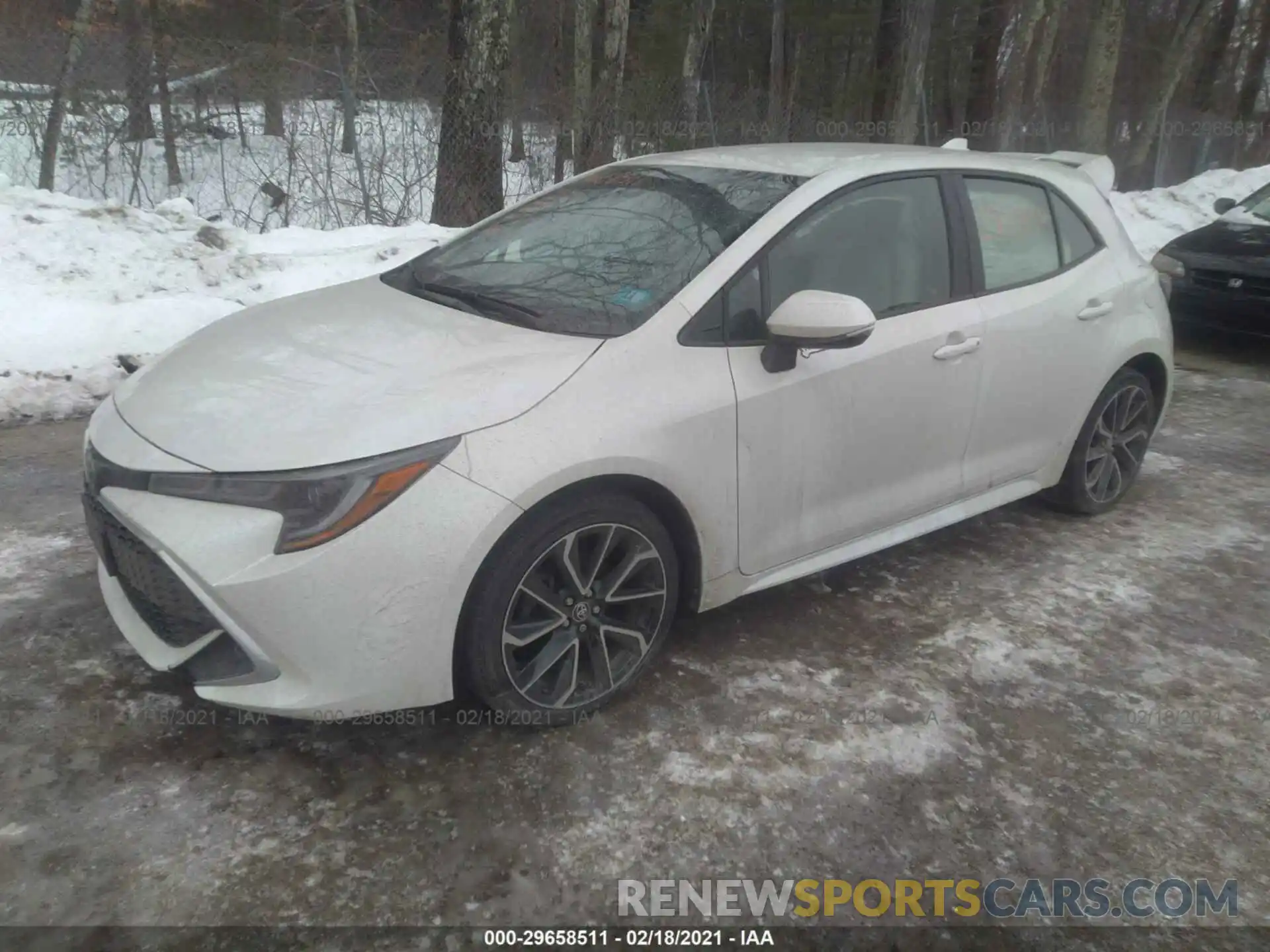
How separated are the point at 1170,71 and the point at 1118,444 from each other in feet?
58.2

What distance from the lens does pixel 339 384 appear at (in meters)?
2.79

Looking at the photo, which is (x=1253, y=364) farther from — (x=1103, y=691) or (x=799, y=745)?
(x=799, y=745)

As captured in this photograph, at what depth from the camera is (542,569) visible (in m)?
2.81

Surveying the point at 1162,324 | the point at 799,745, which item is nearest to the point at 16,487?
the point at 799,745

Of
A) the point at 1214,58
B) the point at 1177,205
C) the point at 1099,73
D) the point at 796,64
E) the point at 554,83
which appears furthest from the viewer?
the point at 796,64

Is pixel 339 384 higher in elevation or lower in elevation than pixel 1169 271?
higher

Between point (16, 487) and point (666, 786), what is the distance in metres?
3.47

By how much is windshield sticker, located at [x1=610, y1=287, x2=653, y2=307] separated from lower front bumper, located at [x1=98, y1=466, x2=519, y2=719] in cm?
84

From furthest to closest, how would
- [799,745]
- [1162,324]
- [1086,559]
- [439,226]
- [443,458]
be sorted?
1. [439,226]
2. [1162,324]
3. [1086,559]
4. [799,745]
5. [443,458]

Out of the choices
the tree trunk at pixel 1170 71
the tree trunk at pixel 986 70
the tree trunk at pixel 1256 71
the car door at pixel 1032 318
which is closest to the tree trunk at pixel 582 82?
the tree trunk at pixel 986 70

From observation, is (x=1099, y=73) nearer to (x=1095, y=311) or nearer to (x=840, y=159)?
(x=1095, y=311)

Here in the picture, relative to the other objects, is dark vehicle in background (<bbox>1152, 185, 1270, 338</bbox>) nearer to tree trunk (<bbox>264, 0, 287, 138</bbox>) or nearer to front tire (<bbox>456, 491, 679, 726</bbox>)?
front tire (<bbox>456, 491, 679, 726</bbox>)

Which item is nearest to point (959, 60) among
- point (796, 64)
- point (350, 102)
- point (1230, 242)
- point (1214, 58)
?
point (796, 64)

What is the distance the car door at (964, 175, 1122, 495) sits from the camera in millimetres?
3850
